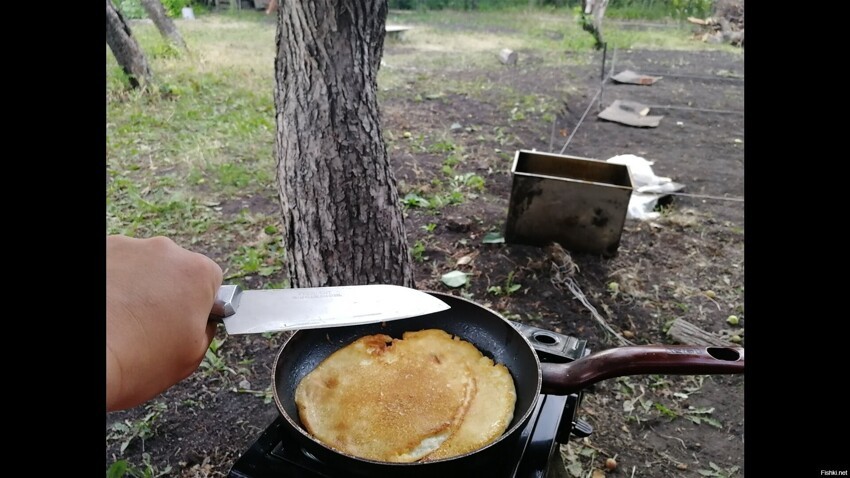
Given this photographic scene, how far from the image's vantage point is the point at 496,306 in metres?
3.45

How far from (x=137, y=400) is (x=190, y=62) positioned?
9096mm

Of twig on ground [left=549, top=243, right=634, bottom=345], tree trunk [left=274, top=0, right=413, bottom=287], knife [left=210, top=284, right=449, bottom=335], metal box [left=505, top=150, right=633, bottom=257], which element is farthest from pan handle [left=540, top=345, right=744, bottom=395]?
metal box [left=505, top=150, right=633, bottom=257]

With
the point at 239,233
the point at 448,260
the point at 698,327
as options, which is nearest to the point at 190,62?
the point at 239,233

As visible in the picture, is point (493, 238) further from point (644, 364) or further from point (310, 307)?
point (310, 307)

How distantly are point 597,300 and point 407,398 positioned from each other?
2.28m

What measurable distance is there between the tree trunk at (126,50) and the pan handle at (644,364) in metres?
7.53

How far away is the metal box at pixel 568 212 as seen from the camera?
3.74 m

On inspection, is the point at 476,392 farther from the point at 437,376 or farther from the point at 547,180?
the point at 547,180

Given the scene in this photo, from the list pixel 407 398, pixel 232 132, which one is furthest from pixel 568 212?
pixel 232 132

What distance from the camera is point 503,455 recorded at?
1.48m

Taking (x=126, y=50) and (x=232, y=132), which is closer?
(x=232, y=132)

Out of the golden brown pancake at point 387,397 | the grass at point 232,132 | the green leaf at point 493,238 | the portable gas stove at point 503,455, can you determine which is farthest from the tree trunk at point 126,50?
the portable gas stove at point 503,455

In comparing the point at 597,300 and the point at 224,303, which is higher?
the point at 224,303

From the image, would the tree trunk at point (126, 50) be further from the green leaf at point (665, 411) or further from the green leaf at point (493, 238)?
the green leaf at point (665, 411)
